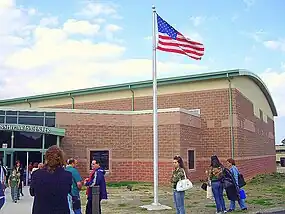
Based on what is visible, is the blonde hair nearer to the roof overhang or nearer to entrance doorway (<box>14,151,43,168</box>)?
entrance doorway (<box>14,151,43,168</box>)

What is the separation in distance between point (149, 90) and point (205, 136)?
585cm

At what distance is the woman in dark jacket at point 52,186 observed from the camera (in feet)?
16.2

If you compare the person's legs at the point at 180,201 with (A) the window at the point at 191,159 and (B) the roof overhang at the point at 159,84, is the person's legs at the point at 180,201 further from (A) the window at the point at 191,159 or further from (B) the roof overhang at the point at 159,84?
(B) the roof overhang at the point at 159,84

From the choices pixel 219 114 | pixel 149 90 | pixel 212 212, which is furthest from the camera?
pixel 149 90

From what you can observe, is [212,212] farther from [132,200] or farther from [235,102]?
[235,102]

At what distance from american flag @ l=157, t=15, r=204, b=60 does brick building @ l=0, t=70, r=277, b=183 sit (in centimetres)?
1083

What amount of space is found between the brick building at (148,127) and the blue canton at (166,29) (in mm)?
11169

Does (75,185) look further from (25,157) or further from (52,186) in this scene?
(25,157)

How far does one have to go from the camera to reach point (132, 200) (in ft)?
57.6

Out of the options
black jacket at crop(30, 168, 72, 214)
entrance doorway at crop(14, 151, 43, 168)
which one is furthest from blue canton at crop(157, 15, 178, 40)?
entrance doorway at crop(14, 151, 43, 168)

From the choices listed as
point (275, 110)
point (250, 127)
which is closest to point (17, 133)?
point (250, 127)

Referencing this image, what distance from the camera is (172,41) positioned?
607 inches

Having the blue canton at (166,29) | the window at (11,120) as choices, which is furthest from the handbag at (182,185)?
the window at (11,120)

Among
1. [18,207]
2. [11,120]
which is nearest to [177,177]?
[18,207]
